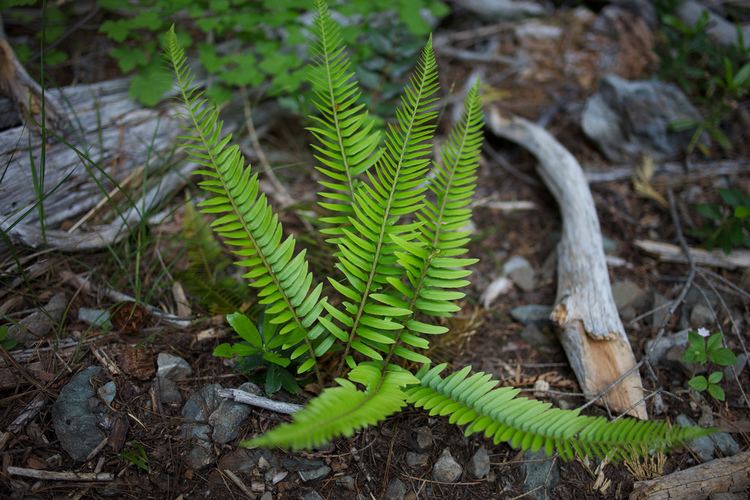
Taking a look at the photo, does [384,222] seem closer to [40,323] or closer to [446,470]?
[446,470]

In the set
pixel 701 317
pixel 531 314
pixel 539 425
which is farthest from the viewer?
pixel 531 314

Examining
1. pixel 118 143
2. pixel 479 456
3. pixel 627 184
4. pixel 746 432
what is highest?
pixel 118 143

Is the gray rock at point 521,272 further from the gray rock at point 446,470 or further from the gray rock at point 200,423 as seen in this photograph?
the gray rock at point 200,423

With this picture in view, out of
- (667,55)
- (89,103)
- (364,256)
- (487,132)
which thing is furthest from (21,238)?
(667,55)

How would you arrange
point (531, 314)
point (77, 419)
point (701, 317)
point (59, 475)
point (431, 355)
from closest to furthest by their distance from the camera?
point (59, 475) < point (77, 419) < point (431, 355) < point (701, 317) < point (531, 314)

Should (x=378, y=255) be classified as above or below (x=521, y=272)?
above

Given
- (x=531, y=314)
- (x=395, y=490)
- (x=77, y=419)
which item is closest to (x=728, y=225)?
(x=531, y=314)

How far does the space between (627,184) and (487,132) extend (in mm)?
1038

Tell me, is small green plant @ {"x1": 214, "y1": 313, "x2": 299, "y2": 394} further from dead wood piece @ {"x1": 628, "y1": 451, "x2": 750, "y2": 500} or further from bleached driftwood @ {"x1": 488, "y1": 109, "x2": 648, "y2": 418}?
dead wood piece @ {"x1": 628, "y1": 451, "x2": 750, "y2": 500}

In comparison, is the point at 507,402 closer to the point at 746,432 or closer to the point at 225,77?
the point at 746,432

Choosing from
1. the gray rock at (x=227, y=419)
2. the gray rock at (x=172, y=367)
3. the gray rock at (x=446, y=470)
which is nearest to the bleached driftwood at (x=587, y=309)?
the gray rock at (x=446, y=470)

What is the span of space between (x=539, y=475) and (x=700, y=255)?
1718 mm

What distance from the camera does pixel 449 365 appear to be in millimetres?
2488

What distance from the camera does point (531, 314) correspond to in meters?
2.89
